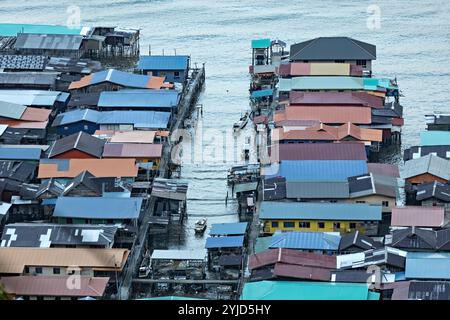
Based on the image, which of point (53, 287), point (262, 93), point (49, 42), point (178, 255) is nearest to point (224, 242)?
point (178, 255)

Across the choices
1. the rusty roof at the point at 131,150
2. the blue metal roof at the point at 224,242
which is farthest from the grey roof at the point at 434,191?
the rusty roof at the point at 131,150

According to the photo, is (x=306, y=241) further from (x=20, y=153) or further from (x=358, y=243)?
(x=20, y=153)

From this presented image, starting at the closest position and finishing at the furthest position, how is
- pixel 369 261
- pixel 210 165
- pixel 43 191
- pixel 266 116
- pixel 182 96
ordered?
pixel 369 261, pixel 43 191, pixel 210 165, pixel 266 116, pixel 182 96

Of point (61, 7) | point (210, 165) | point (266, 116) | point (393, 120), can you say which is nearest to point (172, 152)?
point (210, 165)

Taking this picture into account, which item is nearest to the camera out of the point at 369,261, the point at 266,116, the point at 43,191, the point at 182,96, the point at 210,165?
the point at 369,261

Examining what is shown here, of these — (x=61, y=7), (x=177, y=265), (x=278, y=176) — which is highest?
(x=61, y=7)

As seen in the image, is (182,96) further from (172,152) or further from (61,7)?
(61,7)

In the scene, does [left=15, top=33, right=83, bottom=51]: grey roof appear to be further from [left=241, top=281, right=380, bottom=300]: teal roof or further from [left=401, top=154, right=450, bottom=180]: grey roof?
[left=241, top=281, right=380, bottom=300]: teal roof

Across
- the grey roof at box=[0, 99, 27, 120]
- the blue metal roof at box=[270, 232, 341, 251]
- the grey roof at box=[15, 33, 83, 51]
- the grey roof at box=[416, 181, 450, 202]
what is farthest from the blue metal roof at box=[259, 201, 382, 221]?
the grey roof at box=[15, 33, 83, 51]
